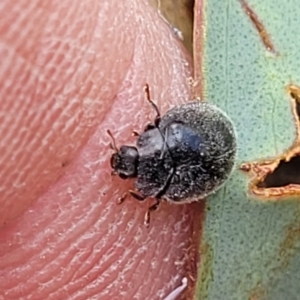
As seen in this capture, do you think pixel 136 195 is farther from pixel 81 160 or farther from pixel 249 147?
pixel 249 147

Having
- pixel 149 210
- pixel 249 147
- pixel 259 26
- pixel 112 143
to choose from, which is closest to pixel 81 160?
pixel 112 143

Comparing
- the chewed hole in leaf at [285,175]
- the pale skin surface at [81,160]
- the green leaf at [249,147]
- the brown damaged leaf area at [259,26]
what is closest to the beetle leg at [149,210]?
the pale skin surface at [81,160]

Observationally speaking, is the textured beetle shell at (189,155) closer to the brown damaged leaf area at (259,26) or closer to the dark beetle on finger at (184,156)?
the dark beetle on finger at (184,156)

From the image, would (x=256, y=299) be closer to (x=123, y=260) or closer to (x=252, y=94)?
(x=123, y=260)

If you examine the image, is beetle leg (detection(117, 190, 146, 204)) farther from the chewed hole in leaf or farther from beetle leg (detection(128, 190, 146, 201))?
the chewed hole in leaf

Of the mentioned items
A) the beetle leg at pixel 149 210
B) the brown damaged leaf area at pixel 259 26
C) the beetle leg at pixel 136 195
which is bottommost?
the beetle leg at pixel 149 210

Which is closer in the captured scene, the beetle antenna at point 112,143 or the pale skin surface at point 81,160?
the pale skin surface at point 81,160
